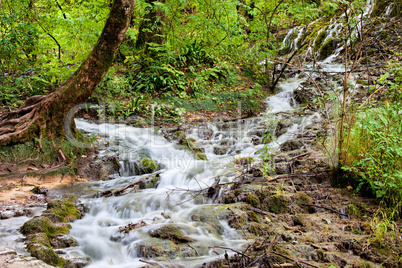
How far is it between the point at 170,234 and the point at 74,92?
3717 millimetres

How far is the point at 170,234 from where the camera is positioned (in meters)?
3.10

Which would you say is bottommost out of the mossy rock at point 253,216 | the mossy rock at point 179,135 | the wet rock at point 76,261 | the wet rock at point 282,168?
the wet rock at point 76,261

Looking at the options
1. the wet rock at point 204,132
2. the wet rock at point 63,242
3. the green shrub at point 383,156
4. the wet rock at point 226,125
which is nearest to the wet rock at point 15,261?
the wet rock at point 63,242

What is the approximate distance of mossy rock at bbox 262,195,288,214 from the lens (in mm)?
3639

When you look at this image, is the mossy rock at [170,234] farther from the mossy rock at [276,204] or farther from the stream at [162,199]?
the mossy rock at [276,204]

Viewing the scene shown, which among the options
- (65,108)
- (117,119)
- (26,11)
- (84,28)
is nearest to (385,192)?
(65,108)

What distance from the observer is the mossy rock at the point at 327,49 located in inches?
512

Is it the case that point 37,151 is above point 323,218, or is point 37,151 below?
Result: above

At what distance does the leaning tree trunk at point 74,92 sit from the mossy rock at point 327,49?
11089mm

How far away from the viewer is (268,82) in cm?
1185

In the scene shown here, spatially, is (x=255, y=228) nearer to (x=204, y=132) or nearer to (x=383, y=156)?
(x=383, y=156)

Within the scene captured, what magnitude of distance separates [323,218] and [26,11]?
36.2 feet

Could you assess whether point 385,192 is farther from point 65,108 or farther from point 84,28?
point 84,28

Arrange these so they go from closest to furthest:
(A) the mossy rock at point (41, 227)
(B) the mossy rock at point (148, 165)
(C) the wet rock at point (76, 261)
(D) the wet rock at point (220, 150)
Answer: (C) the wet rock at point (76, 261) < (A) the mossy rock at point (41, 227) < (B) the mossy rock at point (148, 165) < (D) the wet rock at point (220, 150)
